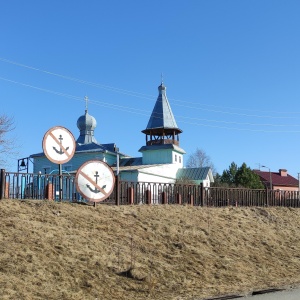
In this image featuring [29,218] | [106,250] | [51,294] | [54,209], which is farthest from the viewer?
[54,209]

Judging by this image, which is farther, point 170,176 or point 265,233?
point 170,176

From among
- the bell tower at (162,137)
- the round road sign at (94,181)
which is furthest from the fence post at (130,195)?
the bell tower at (162,137)

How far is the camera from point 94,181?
47.9 ft

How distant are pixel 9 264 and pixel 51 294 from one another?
49.2 inches

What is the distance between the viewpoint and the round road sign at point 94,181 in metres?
14.2

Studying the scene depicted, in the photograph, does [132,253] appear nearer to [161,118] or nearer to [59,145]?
[59,145]

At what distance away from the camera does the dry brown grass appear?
9.18 meters

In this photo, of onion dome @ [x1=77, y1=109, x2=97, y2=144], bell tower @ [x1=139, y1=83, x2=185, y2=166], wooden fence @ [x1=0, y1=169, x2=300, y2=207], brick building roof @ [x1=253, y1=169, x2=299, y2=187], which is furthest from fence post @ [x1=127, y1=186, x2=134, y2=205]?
brick building roof @ [x1=253, y1=169, x2=299, y2=187]

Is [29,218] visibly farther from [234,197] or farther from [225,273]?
[234,197]

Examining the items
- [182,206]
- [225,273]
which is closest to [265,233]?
[182,206]

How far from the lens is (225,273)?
1190 cm

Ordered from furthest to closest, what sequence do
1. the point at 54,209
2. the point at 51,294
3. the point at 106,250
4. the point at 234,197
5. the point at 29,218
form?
1. the point at 234,197
2. the point at 54,209
3. the point at 29,218
4. the point at 106,250
5. the point at 51,294

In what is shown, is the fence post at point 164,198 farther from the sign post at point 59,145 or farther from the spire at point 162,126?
the spire at point 162,126

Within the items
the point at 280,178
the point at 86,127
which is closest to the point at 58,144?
the point at 86,127
